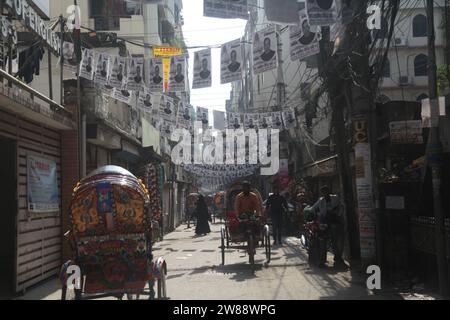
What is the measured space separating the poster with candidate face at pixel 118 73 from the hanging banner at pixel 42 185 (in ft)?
11.6

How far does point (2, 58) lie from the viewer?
9297 mm

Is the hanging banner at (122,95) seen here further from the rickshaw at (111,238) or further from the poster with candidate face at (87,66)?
the rickshaw at (111,238)

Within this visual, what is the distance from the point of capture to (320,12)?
10.0 meters

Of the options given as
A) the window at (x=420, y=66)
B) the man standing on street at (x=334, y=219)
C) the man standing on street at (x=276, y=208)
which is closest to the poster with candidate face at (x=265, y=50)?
the man standing on street at (x=334, y=219)

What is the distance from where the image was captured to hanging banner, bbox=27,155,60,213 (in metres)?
10.1

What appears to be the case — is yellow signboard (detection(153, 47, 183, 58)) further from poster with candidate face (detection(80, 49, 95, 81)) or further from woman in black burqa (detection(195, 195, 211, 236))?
woman in black burqa (detection(195, 195, 211, 236))

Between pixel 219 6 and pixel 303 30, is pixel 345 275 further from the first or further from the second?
pixel 219 6

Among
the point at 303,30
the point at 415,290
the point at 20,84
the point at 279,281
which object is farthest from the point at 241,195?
the point at 20,84

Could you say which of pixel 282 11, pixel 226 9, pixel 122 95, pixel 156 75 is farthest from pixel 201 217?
pixel 226 9

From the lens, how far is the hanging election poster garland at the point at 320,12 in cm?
998

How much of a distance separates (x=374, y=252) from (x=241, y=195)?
13.1 feet

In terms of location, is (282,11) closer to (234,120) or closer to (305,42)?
(305,42)

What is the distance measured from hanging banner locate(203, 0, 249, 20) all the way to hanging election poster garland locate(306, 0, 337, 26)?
1.33 metres

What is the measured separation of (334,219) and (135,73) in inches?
279
